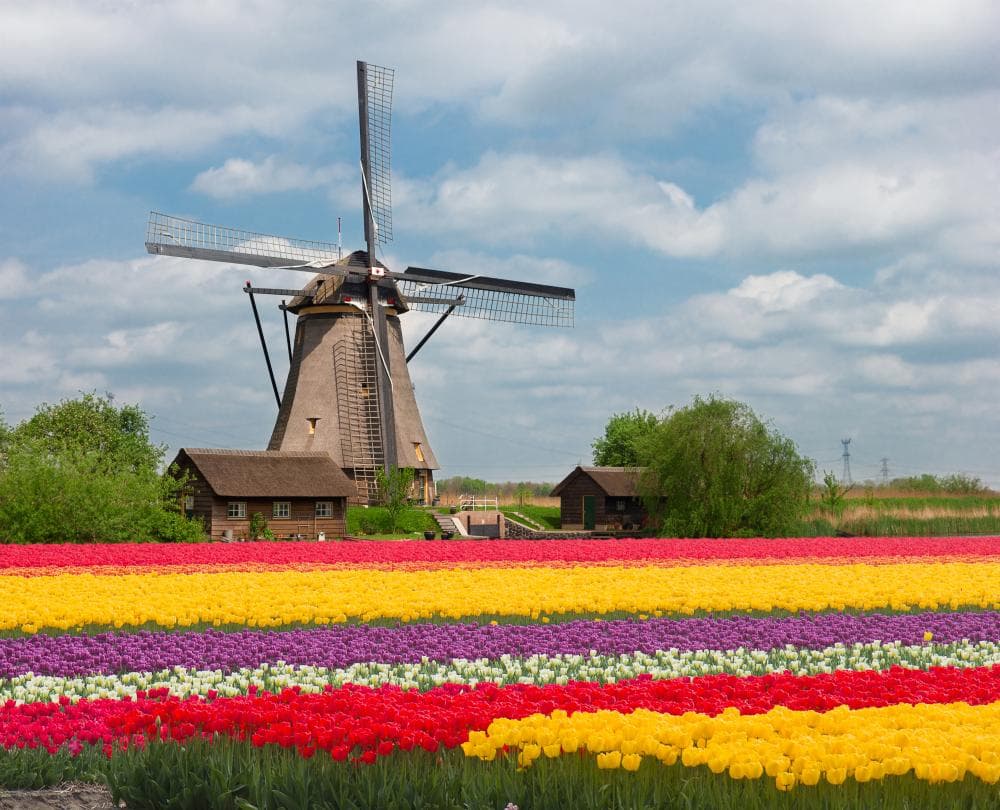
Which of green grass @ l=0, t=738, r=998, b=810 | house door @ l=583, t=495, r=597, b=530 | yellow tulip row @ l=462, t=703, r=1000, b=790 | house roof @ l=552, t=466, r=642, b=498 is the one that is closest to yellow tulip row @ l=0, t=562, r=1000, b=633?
green grass @ l=0, t=738, r=998, b=810

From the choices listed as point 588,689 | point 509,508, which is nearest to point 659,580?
point 588,689

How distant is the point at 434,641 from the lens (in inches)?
436

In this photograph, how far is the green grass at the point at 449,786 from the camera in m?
4.88

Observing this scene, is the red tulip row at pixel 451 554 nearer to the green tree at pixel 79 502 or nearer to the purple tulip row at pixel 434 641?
the green tree at pixel 79 502

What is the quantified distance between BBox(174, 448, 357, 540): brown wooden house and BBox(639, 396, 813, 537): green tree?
12073mm

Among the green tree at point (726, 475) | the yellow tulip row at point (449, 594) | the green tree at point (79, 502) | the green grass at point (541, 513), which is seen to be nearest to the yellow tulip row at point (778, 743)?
the yellow tulip row at point (449, 594)

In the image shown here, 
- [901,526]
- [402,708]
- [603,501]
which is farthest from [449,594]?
[603,501]

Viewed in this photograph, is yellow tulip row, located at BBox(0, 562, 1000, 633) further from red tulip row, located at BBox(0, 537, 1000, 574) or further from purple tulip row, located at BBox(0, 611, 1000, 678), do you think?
red tulip row, located at BBox(0, 537, 1000, 574)

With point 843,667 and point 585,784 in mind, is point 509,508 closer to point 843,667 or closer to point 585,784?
point 843,667

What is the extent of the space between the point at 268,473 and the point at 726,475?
1680 centimetres

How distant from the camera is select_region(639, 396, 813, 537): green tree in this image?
40125mm

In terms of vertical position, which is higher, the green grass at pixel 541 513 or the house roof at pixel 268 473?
the house roof at pixel 268 473

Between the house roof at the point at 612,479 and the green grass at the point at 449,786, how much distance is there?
46.6 m

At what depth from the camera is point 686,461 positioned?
41219mm
